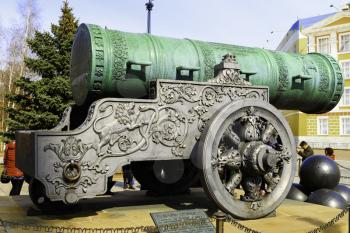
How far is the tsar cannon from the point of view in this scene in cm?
486

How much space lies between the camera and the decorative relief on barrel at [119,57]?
17.4 ft

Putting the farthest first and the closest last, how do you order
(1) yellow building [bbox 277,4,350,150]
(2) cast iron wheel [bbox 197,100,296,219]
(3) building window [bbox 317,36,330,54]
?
(3) building window [bbox 317,36,330,54], (1) yellow building [bbox 277,4,350,150], (2) cast iron wheel [bbox 197,100,296,219]

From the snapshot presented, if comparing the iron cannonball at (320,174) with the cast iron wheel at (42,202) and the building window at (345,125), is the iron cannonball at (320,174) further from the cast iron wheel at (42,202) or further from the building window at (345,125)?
the building window at (345,125)

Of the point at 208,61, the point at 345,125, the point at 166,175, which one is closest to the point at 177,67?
the point at 208,61

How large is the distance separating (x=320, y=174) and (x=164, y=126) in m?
3.69

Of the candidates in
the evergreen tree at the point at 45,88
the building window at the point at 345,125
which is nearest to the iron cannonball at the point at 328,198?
the evergreen tree at the point at 45,88

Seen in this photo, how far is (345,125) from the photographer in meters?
35.1

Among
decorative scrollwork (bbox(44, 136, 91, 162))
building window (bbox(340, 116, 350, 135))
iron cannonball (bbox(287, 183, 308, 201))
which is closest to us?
decorative scrollwork (bbox(44, 136, 91, 162))

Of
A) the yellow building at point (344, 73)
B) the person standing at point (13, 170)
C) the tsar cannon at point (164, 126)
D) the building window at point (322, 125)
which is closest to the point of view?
the tsar cannon at point (164, 126)

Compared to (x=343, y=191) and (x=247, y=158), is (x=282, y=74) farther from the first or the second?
(x=343, y=191)

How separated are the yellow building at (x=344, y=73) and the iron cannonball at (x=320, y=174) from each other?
93.6 ft

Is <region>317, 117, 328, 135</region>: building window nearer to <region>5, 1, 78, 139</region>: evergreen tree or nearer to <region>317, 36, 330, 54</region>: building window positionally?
<region>317, 36, 330, 54</region>: building window

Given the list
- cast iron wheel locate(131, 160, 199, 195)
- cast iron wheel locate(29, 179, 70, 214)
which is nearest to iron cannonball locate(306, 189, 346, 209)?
cast iron wheel locate(131, 160, 199, 195)

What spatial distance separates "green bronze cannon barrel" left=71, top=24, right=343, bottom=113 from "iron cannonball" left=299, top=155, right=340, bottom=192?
1207mm
